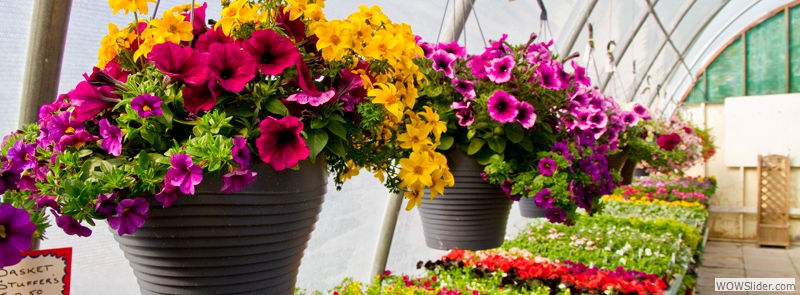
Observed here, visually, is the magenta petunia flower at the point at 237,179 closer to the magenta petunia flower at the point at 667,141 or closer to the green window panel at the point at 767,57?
the magenta petunia flower at the point at 667,141

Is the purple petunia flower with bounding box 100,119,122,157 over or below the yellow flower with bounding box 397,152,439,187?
below

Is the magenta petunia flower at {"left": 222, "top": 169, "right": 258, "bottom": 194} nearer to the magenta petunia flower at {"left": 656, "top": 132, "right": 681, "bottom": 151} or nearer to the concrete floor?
the magenta petunia flower at {"left": 656, "top": 132, "right": 681, "bottom": 151}

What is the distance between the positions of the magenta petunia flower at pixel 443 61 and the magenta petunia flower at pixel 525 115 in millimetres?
166

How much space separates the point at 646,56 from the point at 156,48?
6.13 m

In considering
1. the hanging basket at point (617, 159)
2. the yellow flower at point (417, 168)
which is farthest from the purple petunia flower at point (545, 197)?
the hanging basket at point (617, 159)

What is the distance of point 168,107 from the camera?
621 millimetres

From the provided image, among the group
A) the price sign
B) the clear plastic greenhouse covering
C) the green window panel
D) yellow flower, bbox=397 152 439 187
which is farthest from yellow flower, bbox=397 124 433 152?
the green window panel

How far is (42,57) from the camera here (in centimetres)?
84

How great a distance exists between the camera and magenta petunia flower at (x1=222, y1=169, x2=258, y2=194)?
56cm

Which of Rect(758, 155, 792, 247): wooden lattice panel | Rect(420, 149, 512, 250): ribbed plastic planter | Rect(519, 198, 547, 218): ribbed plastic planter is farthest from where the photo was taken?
Rect(758, 155, 792, 247): wooden lattice panel

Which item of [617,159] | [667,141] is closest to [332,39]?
[617,159]

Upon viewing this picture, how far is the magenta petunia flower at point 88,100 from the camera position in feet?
1.98

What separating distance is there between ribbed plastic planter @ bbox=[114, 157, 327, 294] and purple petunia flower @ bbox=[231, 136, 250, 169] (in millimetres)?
44

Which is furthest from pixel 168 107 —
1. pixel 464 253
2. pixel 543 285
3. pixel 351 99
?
pixel 464 253
